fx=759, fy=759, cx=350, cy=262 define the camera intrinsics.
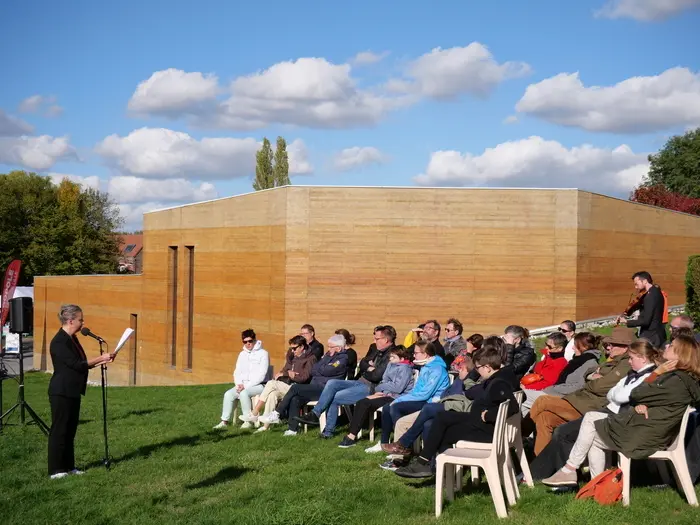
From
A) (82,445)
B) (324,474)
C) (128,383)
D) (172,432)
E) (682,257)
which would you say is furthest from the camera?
(128,383)

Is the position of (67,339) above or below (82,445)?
above

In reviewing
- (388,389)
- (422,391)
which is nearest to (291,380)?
(388,389)

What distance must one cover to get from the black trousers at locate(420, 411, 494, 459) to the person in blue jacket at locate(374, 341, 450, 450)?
1.46 m

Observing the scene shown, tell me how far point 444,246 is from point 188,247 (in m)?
10.2

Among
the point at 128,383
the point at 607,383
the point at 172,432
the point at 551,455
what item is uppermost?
the point at 607,383

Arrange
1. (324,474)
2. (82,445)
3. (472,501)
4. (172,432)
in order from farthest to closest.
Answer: (172,432) → (82,445) → (324,474) → (472,501)

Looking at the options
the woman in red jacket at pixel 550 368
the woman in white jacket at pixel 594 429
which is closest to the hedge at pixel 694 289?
the woman in red jacket at pixel 550 368

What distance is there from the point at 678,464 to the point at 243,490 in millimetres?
3820

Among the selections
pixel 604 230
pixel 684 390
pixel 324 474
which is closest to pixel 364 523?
pixel 324 474

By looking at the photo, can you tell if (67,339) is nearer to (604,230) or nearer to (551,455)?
(551,455)

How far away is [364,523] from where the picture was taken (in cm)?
606

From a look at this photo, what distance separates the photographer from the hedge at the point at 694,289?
16594 mm

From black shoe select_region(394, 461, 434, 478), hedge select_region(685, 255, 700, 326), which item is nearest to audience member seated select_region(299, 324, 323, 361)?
black shoe select_region(394, 461, 434, 478)

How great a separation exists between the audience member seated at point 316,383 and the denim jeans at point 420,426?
2525 mm
